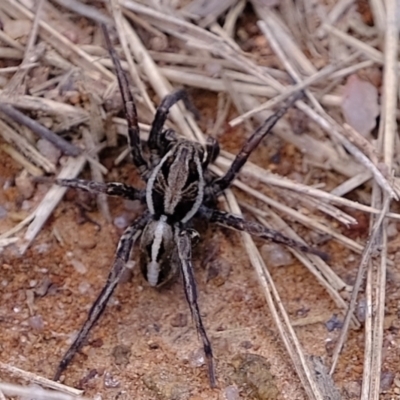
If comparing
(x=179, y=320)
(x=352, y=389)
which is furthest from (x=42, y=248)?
(x=352, y=389)

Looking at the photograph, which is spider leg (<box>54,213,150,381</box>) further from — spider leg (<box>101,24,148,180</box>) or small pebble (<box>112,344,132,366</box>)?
spider leg (<box>101,24,148,180</box>)

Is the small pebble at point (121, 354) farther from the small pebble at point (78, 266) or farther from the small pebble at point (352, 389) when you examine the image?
the small pebble at point (352, 389)

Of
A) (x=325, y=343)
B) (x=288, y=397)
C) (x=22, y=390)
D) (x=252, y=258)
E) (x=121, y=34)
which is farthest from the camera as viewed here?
(x=121, y=34)

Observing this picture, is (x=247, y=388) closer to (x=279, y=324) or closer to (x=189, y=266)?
(x=279, y=324)

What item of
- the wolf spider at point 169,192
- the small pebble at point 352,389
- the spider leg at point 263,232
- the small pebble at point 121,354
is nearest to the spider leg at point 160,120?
the wolf spider at point 169,192

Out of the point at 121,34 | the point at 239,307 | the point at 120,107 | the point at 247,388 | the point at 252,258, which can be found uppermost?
the point at 121,34

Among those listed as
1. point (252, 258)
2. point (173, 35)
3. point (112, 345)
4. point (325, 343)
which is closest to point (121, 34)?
point (173, 35)

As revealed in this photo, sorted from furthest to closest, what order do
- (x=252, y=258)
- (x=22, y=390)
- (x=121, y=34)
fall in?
(x=121, y=34), (x=252, y=258), (x=22, y=390)
